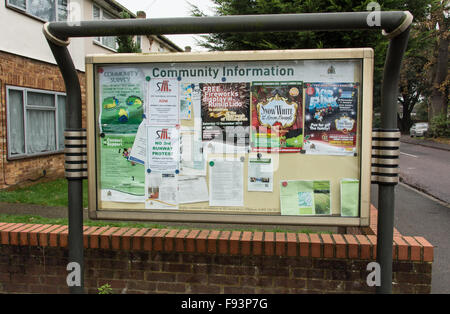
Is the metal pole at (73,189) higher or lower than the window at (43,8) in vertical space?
lower

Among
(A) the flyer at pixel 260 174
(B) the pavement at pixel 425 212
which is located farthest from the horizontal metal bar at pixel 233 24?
(B) the pavement at pixel 425 212

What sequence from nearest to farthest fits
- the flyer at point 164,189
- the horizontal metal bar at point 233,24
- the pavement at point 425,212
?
1. the horizontal metal bar at point 233,24
2. the flyer at point 164,189
3. the pavement at point 425,212

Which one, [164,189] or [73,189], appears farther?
[164,189]

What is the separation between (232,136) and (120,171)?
0.85 meters

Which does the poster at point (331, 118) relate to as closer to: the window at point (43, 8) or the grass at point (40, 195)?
the grass at point (40, 195)

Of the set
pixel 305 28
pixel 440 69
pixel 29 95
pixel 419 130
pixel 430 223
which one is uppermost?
pixel 440 69

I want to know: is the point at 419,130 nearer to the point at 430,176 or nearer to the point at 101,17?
the point at 430,176

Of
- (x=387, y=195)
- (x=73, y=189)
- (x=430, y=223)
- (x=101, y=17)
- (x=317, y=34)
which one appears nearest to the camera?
(x=387, y=195)

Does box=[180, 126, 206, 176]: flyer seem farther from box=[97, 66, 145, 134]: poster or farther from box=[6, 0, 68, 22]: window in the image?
box=[6, 0, 68, 22]: window

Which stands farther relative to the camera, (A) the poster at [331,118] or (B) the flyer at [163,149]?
(B) the flyer at [163,149]

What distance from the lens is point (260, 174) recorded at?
2506mm

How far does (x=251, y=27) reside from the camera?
2051mm

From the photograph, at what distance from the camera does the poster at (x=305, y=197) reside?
Answer: 246 cm

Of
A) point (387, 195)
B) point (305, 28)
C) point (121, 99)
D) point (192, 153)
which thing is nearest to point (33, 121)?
point (121, 99)
